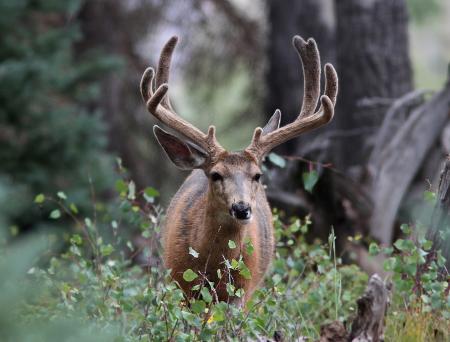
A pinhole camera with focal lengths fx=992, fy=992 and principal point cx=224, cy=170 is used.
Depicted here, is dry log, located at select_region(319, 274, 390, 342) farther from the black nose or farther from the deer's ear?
the deer's ear

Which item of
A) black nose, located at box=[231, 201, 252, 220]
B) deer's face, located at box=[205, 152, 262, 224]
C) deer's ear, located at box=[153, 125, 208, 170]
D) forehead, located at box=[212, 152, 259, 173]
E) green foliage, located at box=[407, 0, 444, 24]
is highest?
green foliage, located at box=[407, 0, 444, 24]

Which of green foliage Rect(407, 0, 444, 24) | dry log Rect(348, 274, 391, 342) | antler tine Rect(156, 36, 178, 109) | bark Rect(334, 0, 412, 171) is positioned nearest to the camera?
dry log Rect(348, 274, 391, 342)

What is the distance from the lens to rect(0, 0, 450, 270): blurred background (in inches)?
376

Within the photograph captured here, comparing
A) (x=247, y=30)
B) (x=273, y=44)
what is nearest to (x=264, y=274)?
(x=273, y=44)

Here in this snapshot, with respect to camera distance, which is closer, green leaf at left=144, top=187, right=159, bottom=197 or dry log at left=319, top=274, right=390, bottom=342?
dry log at left=319, top=274, right=390, bottom=342

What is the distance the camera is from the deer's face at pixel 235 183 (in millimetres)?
6195

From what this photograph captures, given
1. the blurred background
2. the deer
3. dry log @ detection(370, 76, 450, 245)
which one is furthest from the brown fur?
dry log @ detection(370, 76, 450, 245)

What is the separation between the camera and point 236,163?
6.56m

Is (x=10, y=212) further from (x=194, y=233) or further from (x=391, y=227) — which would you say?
(x=194, y=233)

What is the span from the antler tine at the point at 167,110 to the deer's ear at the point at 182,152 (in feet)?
0.24

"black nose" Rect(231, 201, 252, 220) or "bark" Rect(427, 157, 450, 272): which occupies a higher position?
"black nose" Rect(231, 201, 252, 220)

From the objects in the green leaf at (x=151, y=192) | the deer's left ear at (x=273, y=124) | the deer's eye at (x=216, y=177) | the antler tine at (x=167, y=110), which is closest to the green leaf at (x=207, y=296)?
the deer's eye at (x=216, y=177)

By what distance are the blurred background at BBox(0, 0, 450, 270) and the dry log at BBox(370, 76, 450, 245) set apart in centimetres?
1

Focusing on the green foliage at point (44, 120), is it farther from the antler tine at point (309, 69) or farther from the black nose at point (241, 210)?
the black nose at point (241, 210)
